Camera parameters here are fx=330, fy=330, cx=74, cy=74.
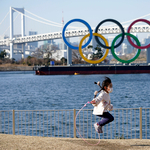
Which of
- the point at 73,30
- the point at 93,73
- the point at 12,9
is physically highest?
the point at 12,9

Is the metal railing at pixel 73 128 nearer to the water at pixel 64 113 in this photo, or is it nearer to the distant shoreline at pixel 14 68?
the water at pixel 64 113

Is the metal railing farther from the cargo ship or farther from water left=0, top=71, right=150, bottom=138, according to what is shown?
the cargo ship

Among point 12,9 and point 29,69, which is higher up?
point 12,9

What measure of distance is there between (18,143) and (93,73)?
59.6 m

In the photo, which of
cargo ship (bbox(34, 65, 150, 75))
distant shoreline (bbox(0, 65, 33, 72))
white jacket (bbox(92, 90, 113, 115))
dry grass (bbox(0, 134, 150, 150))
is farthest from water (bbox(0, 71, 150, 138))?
distant shoreline (bbox(0, 65, 33, 72))

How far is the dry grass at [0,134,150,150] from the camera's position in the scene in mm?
6289

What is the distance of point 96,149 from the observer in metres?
6.23

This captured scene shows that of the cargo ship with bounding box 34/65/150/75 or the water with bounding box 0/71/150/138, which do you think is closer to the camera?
the water with bounding box 0/71/150/138

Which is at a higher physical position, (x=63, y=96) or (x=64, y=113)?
(x=64, y=113)

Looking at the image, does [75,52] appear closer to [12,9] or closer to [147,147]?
[12,9]

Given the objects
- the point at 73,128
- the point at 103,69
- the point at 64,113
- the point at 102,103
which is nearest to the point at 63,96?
the point at 64,113

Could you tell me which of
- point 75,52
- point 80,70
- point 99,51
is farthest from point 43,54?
point 80,70

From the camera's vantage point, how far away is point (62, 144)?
6.49 meters

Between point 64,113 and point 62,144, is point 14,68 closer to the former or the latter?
point 64,113
